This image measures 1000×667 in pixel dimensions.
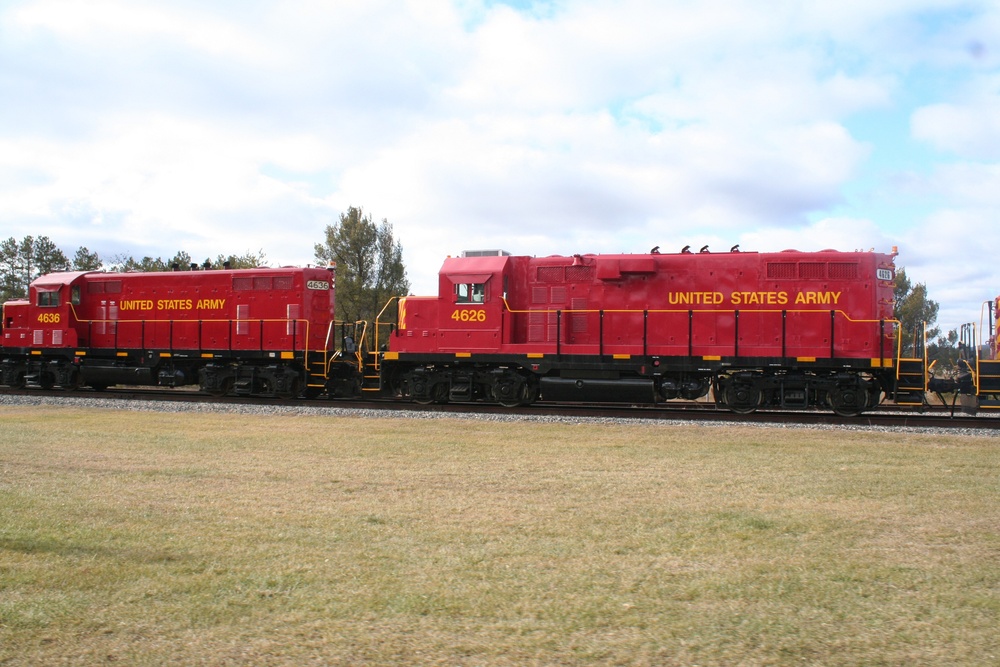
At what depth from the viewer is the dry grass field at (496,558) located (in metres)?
4.31

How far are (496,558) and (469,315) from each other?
11951mm

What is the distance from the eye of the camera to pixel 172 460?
1009 cm

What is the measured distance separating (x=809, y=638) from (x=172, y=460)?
27.2 feet

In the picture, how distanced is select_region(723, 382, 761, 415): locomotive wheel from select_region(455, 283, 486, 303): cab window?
18.8 feet

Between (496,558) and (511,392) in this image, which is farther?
(511,392)

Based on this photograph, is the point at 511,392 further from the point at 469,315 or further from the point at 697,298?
the point at 697,298

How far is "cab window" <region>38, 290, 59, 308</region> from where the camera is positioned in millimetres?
22672

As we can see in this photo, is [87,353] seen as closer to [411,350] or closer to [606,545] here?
[411,350]

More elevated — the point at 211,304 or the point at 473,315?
the point at 211,304

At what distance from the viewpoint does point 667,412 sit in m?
16.2

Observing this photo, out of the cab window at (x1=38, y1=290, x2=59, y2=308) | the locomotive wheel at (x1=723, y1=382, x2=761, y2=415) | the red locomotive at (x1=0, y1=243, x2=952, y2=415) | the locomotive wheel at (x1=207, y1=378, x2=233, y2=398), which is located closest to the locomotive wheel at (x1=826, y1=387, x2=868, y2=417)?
the red locomotive at (x1=0, y1=243, x2=952, y2=415)

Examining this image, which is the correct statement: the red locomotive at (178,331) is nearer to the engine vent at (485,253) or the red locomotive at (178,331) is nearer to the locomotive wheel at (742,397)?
the engine vent at (485,253)

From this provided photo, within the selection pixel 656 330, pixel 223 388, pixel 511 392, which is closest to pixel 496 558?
pixel 656 330

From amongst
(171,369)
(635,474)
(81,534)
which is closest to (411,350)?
(171,369)
